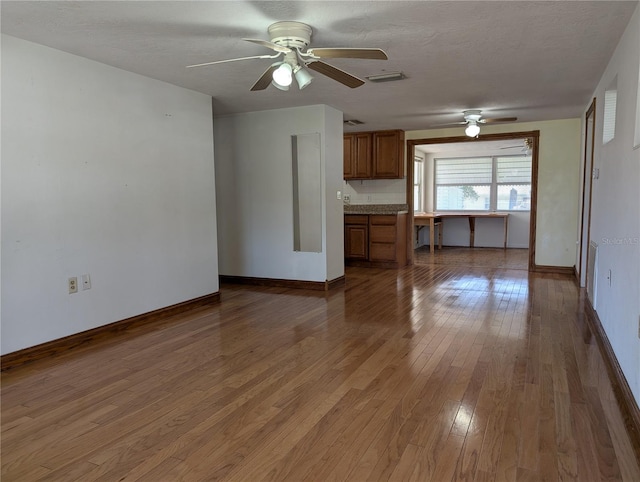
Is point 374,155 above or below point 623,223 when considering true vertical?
above

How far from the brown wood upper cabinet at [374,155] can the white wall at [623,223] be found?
365 cm

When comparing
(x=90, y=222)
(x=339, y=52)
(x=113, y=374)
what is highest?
(x=339, y=52)

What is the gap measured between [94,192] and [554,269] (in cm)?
593

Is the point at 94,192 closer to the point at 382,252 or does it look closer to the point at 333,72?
the point at 333,72

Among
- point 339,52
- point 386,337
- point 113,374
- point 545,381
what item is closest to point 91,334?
point 113,374

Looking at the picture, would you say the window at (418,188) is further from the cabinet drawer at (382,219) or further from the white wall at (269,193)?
the white wall at (269,193)

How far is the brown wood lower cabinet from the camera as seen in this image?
6.86 metres

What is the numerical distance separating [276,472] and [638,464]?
1474 mm

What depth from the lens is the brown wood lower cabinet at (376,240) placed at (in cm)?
686

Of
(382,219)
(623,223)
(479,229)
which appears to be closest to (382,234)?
(382,219)

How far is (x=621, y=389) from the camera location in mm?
2383

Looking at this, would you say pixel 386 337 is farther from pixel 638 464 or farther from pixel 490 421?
pixel 638 464

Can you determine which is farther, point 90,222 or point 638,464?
point 90,222

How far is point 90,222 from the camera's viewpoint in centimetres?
344
